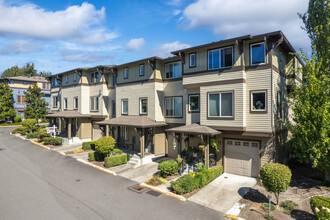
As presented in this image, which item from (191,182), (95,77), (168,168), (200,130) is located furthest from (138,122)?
(95,77)

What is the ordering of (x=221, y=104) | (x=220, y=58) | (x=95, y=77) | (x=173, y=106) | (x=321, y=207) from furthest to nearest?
(x=95, y=77) < (x=173, y=106) < (x=220, y=58) < (x=221, y=104) < (x=321, y=207)

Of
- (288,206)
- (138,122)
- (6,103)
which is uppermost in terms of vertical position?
(6,103)

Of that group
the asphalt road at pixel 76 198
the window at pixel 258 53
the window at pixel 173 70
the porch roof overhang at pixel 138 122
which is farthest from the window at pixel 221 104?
the asphalt road at pixel 76 198

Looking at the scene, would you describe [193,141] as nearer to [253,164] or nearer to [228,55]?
[253,164]

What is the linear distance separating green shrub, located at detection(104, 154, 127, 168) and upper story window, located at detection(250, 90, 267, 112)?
11219 mm

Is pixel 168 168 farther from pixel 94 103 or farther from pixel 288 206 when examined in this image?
pixel 94 103

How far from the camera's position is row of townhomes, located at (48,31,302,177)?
13.4 m

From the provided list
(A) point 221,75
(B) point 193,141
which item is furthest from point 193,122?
(A) point 221,75

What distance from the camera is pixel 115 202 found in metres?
10.7

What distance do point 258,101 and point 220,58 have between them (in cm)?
405

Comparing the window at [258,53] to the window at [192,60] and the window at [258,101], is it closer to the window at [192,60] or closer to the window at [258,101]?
the window at [258,101]

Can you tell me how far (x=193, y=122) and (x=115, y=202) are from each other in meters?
8.57

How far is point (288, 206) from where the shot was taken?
9797mm

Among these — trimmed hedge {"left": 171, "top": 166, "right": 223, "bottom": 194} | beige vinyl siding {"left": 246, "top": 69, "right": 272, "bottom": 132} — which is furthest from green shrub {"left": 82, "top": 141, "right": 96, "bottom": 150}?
beige vinyl siding {"left": 246, "top": 69, "right": 272, "bottom": 132}
